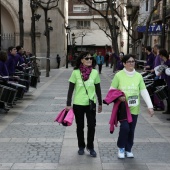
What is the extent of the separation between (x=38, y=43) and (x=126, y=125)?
30.9 m

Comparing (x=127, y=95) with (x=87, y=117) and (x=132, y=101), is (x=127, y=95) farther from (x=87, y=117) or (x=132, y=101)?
(x=87, y=117)

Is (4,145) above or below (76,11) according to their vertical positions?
below

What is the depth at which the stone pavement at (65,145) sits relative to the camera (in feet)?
20.0

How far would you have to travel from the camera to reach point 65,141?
7.68 m

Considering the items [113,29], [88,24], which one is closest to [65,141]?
[113,29]

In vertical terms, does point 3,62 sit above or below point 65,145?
above

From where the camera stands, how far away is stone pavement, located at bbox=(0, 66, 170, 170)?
611 centimetres

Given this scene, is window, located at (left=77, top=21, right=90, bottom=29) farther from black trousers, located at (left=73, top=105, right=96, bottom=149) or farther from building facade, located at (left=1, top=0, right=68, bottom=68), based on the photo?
black trousers, located at (left=73, top=105, right=96, bottom=149)

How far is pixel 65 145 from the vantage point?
7.36 m

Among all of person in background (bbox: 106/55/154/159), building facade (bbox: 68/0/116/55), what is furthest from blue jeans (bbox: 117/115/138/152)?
building facade (bbox: 68/0/116/55)

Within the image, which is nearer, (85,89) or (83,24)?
(85,89)

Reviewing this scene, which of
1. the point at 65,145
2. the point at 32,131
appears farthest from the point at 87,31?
the point at 65,145

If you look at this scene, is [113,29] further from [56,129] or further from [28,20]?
[56,129]

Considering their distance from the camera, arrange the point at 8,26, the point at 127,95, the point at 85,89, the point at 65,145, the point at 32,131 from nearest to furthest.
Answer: the point at 127,95 → the point at 85,89 → the point at 65,145 → the point at 32,131 → the point at 8,26
